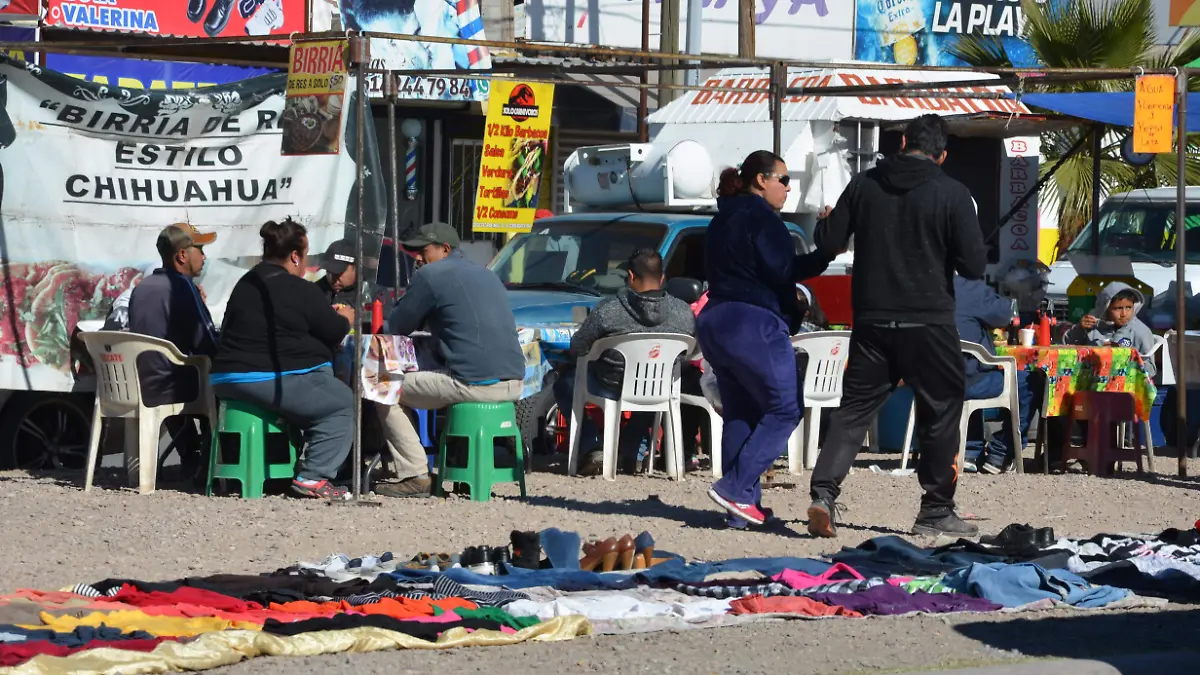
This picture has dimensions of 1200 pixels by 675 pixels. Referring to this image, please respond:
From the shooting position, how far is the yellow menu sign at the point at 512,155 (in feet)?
40.9

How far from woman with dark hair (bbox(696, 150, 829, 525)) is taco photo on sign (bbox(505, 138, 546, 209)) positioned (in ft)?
13.7

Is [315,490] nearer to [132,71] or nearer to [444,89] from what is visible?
[132,71]

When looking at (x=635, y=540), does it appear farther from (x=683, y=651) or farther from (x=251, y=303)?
(x=251, y=303)

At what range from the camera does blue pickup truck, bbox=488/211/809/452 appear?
12211 mm

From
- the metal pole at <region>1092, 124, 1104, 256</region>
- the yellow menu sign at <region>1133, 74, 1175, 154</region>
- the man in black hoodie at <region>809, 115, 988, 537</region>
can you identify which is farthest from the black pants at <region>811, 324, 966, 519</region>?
the metal pole at <region>1092, 124, 1104, 256</region>

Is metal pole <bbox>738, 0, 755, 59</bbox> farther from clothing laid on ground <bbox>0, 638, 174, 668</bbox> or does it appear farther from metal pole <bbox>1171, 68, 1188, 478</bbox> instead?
clothing laid on ground <bbox>0, 638, 174, 668</bbox>

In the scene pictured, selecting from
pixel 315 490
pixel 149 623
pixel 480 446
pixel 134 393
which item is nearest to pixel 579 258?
pixel 480 446

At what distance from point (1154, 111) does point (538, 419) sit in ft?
14.0

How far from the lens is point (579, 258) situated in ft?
42.8

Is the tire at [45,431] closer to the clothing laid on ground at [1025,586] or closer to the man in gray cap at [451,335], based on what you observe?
the man in gray cap at [451,335]

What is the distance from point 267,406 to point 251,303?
544 millimetres

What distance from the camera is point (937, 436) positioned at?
836 centimetres

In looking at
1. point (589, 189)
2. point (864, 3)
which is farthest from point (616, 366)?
point (864, 3)

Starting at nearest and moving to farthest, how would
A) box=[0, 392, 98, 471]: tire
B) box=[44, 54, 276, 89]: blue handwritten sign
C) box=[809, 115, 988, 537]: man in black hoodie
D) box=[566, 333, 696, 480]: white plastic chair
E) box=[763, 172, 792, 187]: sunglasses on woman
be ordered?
1. box=[809, 115, 988, 537]: man in black hoodie
2. box=[763, 172, 792, 187]: sunglasses on woman
3. box=[566, 333, 696, 480]: white plastic chair
4. box=[0, 392, 98, 471]: tire
5. box=[44, 54, 276, 89]: blue handwritten sign
